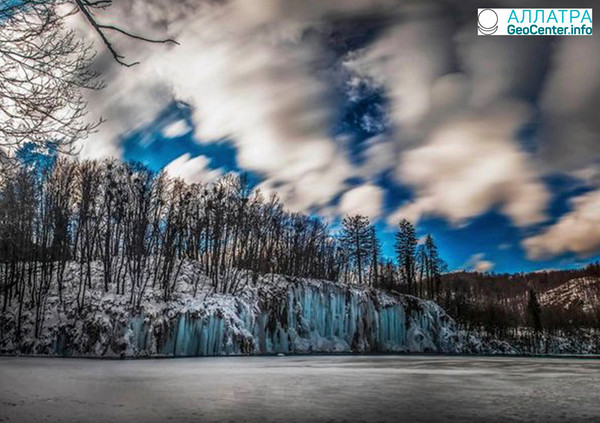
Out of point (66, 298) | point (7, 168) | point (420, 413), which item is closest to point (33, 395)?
point (7, 168)

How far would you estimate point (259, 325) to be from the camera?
120 ft

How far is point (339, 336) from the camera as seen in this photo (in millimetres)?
44250

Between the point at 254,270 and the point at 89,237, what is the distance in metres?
15.3

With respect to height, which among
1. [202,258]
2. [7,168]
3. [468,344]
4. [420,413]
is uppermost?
[202,258]

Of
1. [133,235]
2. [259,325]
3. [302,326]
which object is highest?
[133,235]

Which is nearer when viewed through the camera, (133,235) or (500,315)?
(133,235)

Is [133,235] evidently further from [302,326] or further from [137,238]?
[302,326]

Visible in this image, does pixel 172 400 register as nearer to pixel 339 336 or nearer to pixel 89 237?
pixel 89 237

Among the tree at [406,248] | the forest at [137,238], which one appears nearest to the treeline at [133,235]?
the forest at [137,238]

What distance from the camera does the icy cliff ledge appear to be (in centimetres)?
2781

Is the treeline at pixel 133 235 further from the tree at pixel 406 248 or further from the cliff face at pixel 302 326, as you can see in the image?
the tree at pixel 406 248

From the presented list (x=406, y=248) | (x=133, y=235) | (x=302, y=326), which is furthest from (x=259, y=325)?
(x=406, y=248)

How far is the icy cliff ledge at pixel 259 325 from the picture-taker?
27812mm

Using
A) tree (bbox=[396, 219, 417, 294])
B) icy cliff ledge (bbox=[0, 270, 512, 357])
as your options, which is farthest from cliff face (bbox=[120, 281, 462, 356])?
tree (bbox=[396, 219, 417, 294])
